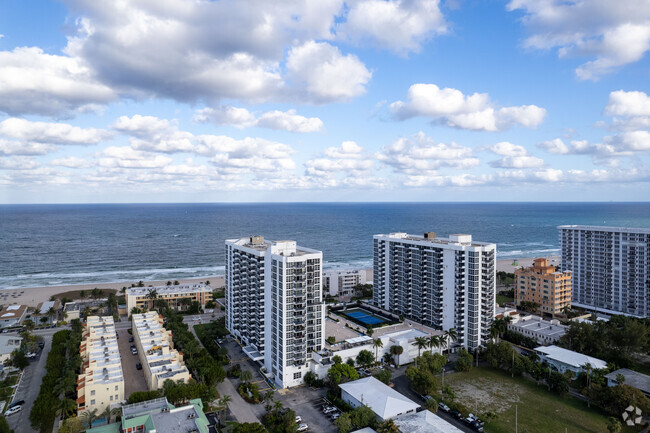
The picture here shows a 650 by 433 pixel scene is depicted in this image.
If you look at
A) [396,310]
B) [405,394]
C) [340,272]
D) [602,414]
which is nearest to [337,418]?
[405,394]

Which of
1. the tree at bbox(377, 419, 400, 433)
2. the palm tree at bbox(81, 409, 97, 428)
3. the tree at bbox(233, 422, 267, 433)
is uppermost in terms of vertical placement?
the tree at bbox(233, 422, 267, 433)

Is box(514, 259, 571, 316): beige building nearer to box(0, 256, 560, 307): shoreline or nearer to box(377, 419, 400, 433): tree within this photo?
box(377, 419, 400, 433): tree

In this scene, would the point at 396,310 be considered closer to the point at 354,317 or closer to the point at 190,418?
the point at 354,317

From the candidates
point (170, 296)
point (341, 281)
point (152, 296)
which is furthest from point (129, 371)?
point (341, 281)

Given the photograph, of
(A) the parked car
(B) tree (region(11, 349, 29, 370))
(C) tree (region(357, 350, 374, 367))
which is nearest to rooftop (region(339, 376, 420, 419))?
(C) tree (region(357, 350, 374, 367))

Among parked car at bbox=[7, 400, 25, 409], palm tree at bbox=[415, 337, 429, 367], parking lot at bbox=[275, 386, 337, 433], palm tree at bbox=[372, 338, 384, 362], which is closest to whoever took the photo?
parking lot at bbox=[275, 386, 337, 433]
